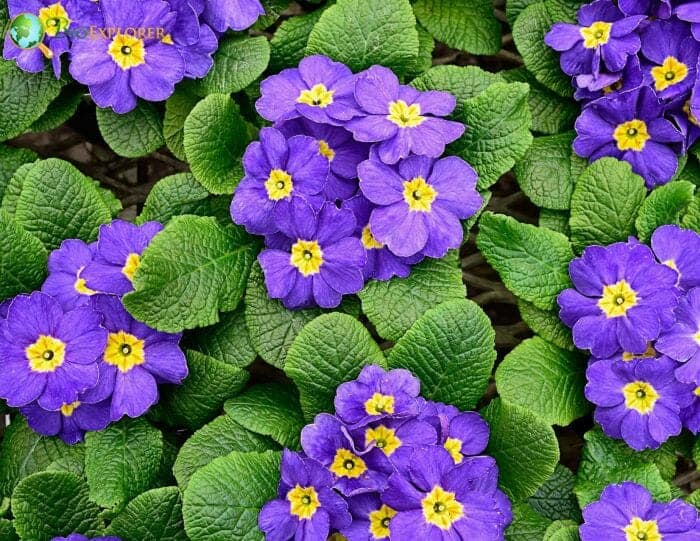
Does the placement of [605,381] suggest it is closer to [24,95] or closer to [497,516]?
[497,516]

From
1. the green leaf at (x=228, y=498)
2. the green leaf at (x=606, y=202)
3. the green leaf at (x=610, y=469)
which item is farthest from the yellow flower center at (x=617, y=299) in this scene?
the green leaf at (x=228, y=498)

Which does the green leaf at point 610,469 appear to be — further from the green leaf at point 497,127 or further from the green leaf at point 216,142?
the green leaf at point 216,142

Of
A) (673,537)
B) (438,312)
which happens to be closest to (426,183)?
(438,312)

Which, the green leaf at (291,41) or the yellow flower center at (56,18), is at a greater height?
the yellow flower center at (56,18)

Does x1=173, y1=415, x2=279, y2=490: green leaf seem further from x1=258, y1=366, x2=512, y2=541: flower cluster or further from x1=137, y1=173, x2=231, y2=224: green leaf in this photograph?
x1=137, y1=173, x2=231, y2=224: green leaf

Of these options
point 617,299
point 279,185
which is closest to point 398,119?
point 279,185

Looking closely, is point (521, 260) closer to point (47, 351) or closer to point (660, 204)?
point (660, 204)
